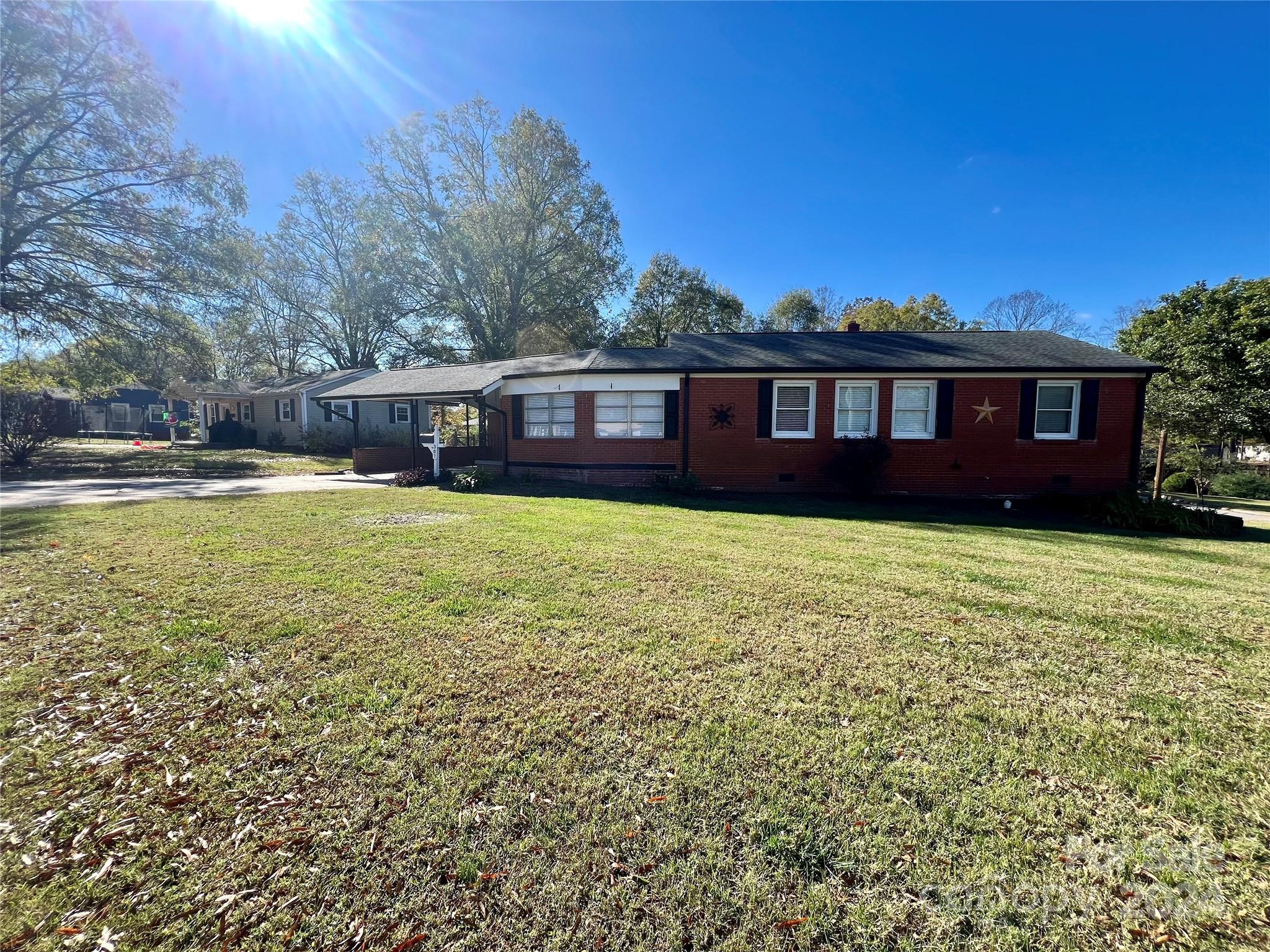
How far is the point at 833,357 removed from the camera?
12992mm

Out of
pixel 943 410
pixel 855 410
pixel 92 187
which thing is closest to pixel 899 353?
pixel 943 410

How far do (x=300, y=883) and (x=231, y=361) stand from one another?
57342 mm

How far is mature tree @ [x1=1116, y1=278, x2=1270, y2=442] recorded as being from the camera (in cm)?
1633

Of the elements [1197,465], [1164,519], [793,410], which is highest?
[793,410]

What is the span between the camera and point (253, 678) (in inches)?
125

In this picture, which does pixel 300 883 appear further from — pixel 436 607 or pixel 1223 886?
pixel 1223 886

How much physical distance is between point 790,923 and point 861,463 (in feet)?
37.7

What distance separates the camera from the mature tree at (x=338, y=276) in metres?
30.0

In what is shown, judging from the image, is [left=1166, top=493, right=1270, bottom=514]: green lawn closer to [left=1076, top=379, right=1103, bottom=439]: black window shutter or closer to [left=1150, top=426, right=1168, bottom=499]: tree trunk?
[left=1150, top=426, right=1168, bottom=499]: tree trunk

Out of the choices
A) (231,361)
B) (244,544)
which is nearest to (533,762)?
(244,544)

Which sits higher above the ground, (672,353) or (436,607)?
(672,353)

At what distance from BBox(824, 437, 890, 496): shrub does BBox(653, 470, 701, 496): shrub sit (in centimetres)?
340

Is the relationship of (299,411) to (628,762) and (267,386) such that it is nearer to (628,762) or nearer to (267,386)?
(267,386)

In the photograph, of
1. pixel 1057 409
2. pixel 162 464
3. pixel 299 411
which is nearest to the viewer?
pixel 1057 409
